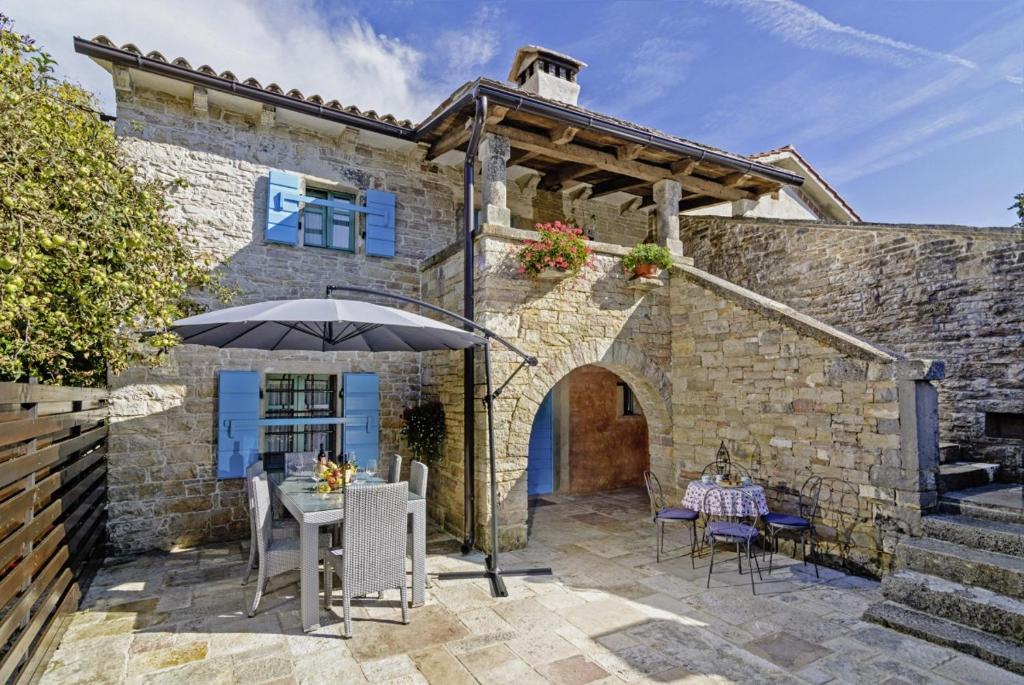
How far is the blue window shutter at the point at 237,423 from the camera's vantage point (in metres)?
6.02

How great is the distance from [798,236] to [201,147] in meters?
8.46

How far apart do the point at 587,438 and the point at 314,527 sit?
611cm

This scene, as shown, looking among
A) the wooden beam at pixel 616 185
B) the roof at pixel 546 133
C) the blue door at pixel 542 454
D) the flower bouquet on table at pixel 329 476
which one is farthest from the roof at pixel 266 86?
the blue door at pixel 542 454

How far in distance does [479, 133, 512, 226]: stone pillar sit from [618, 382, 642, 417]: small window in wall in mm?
4880

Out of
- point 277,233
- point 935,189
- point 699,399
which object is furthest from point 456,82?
point 935,189

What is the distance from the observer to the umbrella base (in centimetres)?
457

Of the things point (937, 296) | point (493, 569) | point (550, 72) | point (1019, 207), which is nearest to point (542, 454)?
point (493, 569)

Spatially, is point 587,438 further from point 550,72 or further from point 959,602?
point 550,72

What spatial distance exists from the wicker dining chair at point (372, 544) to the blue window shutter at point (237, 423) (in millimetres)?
2658

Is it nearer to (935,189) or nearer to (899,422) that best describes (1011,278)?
(899,422)

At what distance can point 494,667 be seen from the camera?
3295mm

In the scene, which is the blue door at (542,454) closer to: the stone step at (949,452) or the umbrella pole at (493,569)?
the umbrella pole at (493,569)

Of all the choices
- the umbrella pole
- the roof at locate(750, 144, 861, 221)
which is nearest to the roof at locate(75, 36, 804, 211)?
the roof at locate(750, 144, 861, 221)

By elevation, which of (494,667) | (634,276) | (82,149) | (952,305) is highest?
(82,149)
